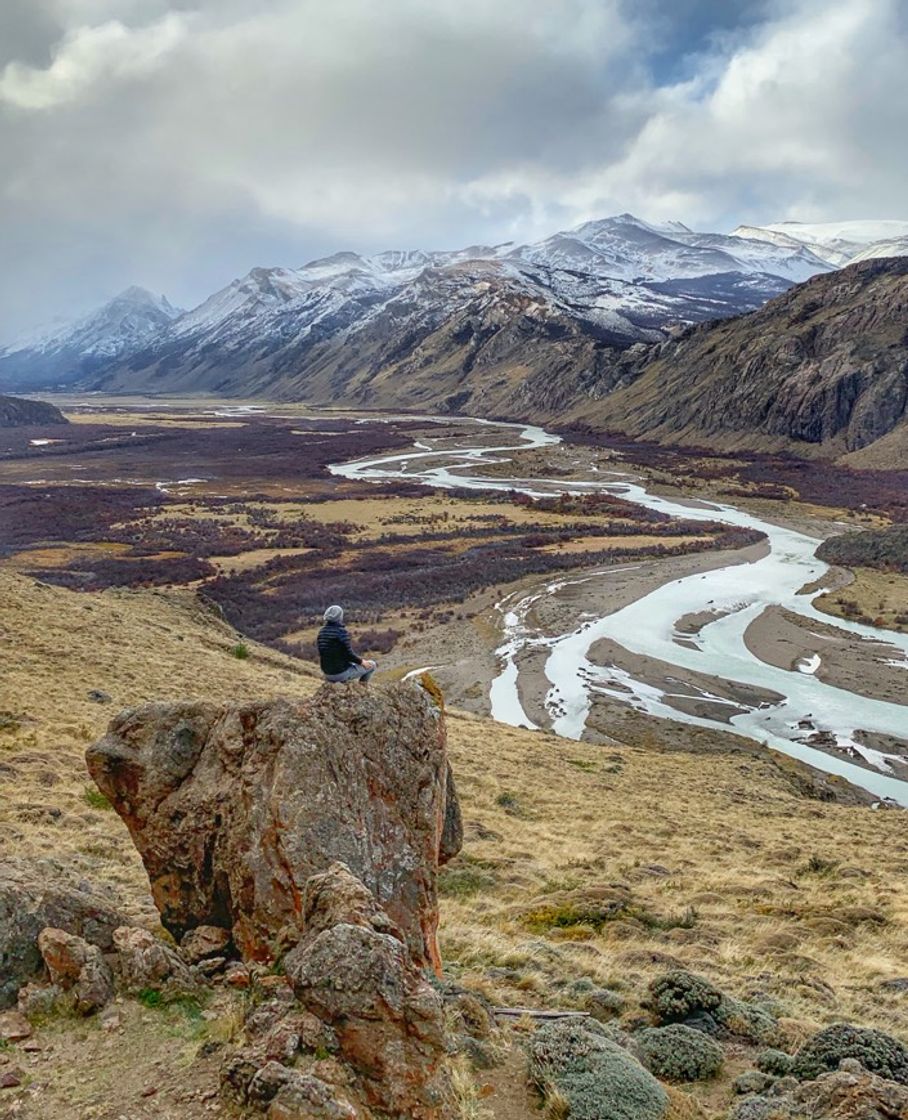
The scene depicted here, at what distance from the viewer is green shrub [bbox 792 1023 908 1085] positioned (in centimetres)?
749

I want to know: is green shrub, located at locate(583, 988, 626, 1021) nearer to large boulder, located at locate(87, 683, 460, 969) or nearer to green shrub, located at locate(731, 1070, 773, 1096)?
green shrub, located at locate(731, 1070, 773, 1096)

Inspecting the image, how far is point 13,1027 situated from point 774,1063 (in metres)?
7.03

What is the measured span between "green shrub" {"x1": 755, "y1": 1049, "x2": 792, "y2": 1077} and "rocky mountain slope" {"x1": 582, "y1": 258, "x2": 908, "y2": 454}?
413 feet

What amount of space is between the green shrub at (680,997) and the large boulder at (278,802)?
2.74 meters

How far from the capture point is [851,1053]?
7.59 meters

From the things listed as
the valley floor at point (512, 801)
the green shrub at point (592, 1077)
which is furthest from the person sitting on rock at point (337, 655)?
the green shrub at point (592, 1077)

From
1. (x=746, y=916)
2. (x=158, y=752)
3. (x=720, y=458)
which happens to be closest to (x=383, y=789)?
(x=158, y=752)

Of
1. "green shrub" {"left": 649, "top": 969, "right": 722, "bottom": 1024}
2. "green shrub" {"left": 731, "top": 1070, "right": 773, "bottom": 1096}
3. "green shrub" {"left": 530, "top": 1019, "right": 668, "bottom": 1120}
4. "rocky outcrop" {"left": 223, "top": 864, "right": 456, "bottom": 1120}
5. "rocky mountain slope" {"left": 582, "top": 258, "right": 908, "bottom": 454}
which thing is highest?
"rocky mountain slope" {"left": 582, "top": 258, "right": 908, "bottom": 454}

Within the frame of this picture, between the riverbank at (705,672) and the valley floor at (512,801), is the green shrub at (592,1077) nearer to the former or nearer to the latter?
the valley floor at (512,801)

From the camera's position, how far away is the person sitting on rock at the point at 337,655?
32.5 feet

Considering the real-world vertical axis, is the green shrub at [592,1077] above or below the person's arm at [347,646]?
below

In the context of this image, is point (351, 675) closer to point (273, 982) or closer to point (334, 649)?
point (334, 649)

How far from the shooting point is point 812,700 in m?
34.1

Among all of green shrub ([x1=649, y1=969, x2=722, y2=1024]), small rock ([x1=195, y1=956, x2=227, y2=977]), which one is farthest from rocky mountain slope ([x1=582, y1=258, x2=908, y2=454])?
small rock ([x1=195, y1=956, x2=227, y2=977])
